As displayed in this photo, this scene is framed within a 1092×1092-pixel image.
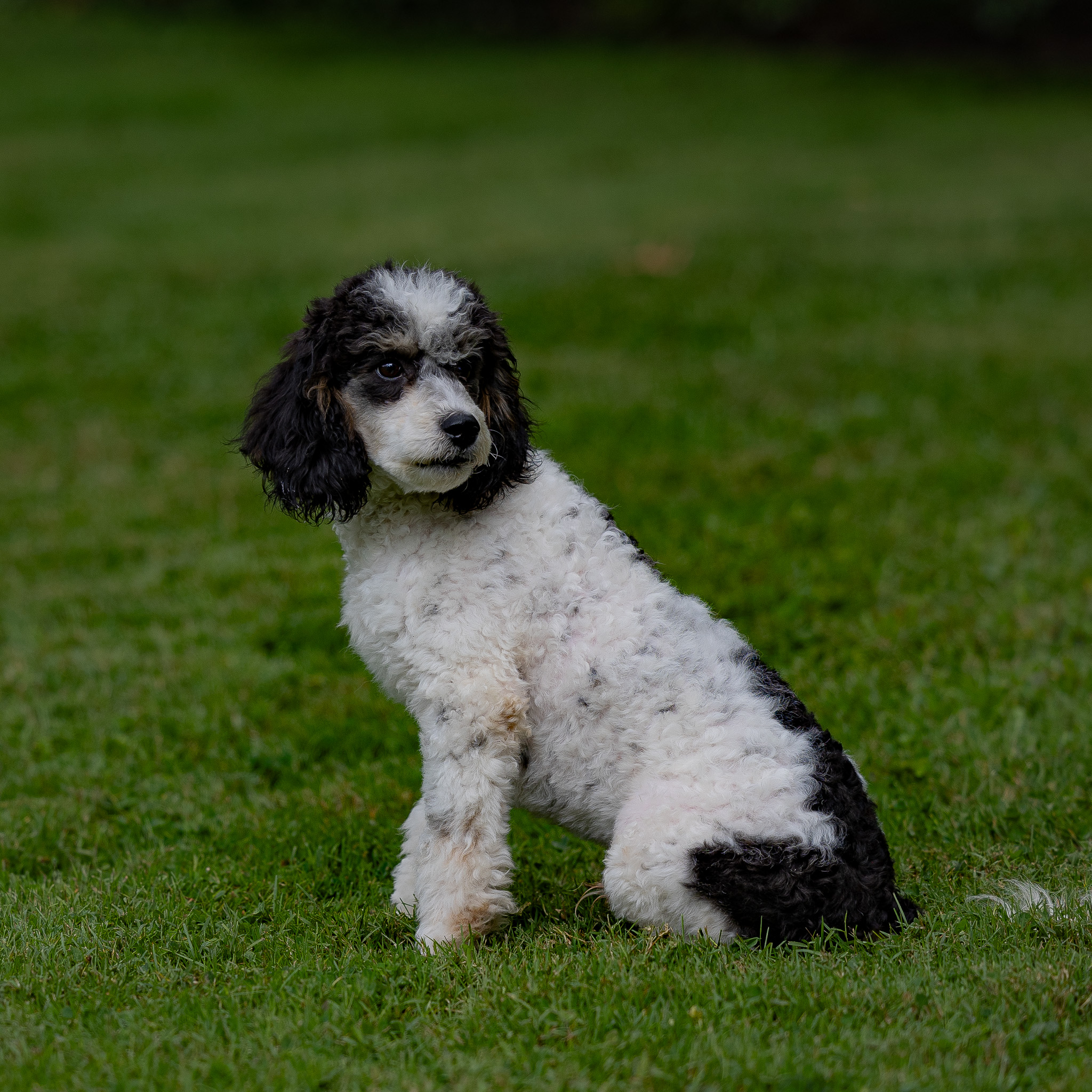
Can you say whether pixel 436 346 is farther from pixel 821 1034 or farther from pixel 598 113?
pixel 598 113

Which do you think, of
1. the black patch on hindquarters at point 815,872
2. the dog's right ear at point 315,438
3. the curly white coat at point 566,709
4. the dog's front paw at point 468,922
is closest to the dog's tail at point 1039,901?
the black patch on hindquarters at point 815,872

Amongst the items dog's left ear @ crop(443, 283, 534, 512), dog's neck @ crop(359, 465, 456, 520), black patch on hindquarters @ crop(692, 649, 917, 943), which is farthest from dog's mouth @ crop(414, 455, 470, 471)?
black patch on hindquarters @ crop(692, 649, 917, 943)

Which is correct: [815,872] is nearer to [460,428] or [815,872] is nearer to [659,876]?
[659,876]

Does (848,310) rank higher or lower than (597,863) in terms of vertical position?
higher

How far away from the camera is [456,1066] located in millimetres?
3271

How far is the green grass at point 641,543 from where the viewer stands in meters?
3.47

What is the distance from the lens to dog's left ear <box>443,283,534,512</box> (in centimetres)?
419

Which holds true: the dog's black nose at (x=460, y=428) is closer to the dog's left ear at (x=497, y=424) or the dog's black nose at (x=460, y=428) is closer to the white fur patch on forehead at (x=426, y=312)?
the dog's left ear at (x=497, y=424)

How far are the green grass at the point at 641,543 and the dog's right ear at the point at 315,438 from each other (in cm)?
143

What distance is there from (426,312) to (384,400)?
32cm

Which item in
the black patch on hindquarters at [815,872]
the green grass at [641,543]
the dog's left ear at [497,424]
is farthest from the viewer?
the dog's left ear at [497,424]

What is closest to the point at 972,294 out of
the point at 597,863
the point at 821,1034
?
the point at 597,863

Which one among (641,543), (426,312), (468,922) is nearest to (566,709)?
(468,922)

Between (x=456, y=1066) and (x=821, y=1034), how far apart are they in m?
0.96
